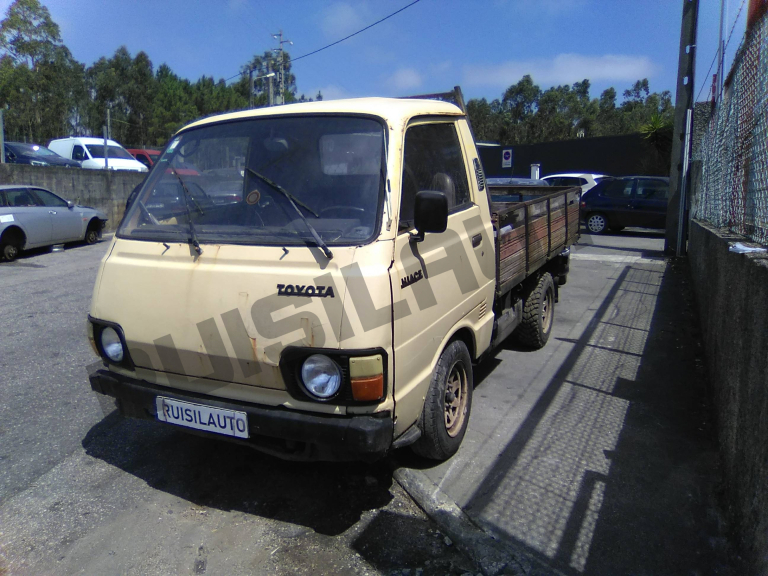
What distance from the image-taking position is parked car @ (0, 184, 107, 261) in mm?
10641

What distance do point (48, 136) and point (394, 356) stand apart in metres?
51.7

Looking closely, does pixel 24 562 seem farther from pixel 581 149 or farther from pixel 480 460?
pixel 581 149

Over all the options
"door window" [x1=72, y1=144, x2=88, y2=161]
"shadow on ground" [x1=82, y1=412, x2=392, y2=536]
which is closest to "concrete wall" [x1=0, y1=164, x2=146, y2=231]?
"door window" [x1=72, y1=144, x2=88, y2=161]

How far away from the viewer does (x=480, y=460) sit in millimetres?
3600

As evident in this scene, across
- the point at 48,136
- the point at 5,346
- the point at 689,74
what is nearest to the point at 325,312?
the point at 5,346

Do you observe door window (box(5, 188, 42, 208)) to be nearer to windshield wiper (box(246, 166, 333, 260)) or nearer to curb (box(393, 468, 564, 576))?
windshield wiper (box(246, 166, 333, 260))

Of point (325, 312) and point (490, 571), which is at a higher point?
point (325, 312)

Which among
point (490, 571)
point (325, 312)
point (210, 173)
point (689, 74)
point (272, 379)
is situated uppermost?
point (689, 74)

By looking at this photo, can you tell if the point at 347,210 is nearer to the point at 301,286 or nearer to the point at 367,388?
the point at 301,286

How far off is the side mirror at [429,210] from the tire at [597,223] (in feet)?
45.8

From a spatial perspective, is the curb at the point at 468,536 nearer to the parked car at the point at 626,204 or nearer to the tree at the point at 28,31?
the parked car at the point at 626,204

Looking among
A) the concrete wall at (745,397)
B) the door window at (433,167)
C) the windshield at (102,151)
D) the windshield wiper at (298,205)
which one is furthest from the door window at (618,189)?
the windshield at (102,151)

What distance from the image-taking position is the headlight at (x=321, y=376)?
101 inches

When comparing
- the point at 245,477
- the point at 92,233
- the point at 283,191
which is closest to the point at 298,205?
the point at 283,191
